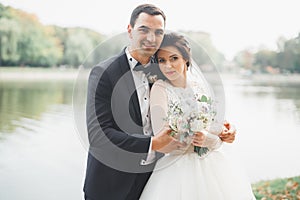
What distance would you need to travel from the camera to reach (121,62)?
1.55m

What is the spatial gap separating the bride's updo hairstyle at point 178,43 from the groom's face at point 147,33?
0.07ft

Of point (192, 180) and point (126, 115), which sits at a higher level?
point (126, 115)

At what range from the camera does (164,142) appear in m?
1.45

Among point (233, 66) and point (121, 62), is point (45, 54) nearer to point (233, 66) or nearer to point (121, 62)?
point (233, 66)

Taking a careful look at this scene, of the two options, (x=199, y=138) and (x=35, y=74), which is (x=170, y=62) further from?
(x=35, y=74)

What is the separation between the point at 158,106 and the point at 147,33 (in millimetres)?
270

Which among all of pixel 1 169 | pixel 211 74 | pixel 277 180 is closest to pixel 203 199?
pixel 211 74

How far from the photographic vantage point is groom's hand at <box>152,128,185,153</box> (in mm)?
1443

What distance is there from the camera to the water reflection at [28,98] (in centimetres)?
386

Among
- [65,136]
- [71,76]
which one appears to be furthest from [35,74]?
[65,136]

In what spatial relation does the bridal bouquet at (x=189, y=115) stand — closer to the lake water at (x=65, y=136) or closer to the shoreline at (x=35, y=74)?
the lake water at (x=65, y=136)

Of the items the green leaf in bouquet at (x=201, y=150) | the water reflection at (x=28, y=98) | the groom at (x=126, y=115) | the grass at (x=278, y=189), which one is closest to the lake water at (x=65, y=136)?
the water reflection at (x=28, y=98)

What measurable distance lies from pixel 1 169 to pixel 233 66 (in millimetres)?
2224

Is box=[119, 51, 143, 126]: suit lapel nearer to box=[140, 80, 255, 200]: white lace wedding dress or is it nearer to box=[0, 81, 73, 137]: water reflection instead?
box=[140, 80, 255, 200]: white lace wedding dress
